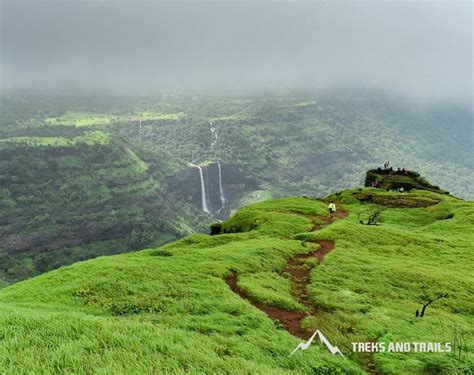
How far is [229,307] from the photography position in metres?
18.8

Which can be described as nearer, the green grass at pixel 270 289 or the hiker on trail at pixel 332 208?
the green grass at pixel 270 289

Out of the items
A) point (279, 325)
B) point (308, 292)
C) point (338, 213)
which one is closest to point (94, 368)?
point (279, 325)

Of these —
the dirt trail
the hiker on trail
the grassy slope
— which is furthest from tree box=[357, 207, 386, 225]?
the dirt trail

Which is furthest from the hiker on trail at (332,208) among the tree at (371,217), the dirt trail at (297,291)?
the dirt trail at (297,291)

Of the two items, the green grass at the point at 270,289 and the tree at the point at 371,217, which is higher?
the green grass at the point at 270,289

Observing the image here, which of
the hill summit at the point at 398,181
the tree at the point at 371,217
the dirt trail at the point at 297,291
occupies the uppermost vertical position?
the dirt trail at the point at 297,291

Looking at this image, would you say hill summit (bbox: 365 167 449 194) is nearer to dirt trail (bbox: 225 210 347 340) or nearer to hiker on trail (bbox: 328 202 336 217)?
hiker on trail (bbox: 328 202 336 217)

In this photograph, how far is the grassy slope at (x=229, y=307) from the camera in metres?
9.15

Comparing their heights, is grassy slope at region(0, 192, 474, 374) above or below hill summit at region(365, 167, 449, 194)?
above

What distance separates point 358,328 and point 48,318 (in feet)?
46.3

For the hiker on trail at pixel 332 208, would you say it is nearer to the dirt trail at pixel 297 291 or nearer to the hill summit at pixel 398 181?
the dirt trail at pixel 297 291

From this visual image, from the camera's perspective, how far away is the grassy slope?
30.0 feet

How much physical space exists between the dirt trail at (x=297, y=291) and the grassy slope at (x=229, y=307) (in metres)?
0.64

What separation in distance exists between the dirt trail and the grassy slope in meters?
Result: 0.64
